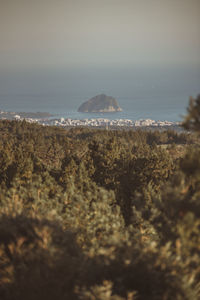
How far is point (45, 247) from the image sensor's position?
30.8 ft

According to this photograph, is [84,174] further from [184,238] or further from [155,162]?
[184,238]

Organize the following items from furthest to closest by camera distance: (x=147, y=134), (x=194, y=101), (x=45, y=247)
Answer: (x=147, y=134), (x=45, y=247), (x=194, y=101)

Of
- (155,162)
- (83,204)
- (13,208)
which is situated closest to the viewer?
(13,208)

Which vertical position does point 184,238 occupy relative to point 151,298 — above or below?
above

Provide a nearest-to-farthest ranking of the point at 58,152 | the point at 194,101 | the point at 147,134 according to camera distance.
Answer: the point at 194,101
the point at 58,152
the point at 147,134

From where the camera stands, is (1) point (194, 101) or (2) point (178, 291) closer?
(2) point (178, 291)

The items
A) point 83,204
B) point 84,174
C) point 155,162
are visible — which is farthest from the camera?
point 155,162

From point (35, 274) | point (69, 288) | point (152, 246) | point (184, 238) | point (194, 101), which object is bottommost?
point (69, 288)

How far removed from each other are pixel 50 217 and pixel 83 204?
260 centimetres

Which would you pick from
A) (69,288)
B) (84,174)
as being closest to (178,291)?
(69,288)

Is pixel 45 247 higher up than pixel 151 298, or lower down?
higher up

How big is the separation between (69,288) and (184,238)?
402cm

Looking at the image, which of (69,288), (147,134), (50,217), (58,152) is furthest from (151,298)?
(147,134)

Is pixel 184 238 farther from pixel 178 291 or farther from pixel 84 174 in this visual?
pixel 84 174
